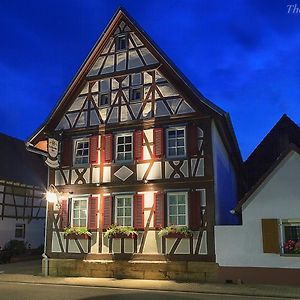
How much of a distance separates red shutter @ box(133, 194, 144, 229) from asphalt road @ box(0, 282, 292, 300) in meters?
3.32

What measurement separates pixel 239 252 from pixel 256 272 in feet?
2.98

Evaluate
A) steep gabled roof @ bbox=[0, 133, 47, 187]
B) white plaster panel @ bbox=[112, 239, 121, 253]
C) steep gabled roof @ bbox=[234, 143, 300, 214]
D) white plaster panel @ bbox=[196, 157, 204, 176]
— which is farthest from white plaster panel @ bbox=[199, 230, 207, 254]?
steep gabled roof @ bbox=[0, 133, 47, 187]

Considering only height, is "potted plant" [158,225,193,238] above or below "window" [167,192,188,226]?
below

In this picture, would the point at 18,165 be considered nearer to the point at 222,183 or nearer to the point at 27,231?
the point at 27,231

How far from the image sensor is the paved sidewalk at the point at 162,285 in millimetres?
13109

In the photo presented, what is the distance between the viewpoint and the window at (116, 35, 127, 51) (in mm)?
19250

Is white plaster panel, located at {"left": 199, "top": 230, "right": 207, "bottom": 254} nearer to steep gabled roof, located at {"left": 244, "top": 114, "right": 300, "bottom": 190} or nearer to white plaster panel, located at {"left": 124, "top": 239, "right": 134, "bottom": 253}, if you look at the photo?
white plaster panel, located at {"left": 124, "top": 239, "right": 134, "bottom": 253}

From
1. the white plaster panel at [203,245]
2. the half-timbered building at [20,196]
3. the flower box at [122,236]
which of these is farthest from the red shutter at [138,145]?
the half-timbered building at [20,196]

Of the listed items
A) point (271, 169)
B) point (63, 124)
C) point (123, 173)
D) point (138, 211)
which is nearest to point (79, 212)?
point (123, 173)

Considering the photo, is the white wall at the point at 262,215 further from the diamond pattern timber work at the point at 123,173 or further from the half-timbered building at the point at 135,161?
the diamond pattern timber work at the point at 123,173

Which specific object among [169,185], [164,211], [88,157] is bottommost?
[164,211]

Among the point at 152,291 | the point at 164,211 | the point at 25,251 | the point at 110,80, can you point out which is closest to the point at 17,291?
the point at 152,291

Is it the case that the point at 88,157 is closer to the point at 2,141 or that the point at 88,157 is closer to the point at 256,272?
the point at 256,272

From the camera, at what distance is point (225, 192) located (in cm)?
1988
